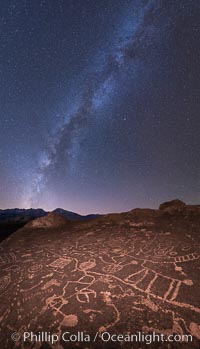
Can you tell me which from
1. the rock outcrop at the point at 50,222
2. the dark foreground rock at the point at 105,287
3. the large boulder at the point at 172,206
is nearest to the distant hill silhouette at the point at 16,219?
the rock outcrop at the point at 50,222

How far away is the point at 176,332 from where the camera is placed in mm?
1685

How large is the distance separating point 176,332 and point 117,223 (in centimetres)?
342

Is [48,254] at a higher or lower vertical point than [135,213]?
lower

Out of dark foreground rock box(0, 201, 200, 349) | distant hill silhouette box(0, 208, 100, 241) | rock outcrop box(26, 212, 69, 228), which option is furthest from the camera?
distant hill silhouette box(0, 208, 100, 241)

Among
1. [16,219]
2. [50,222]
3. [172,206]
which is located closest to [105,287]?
[172,206]

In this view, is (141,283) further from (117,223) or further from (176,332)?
(117,223)

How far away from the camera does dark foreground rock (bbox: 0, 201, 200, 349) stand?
179 cm

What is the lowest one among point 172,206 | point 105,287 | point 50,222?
point 105,287

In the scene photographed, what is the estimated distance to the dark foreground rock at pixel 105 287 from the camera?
1.79 meters

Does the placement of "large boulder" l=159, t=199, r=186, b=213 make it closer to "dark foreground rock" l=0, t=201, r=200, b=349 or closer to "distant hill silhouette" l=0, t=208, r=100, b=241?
"dark foreground rock" l=0, t=201, r=200, b=349

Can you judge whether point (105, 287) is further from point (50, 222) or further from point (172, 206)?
point (50, 222)

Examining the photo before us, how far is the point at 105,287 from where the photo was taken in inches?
96.3

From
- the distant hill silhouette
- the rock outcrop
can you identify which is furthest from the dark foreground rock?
the distant hill silhouette

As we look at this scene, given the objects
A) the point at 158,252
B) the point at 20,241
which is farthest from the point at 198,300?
the point at 20,241
